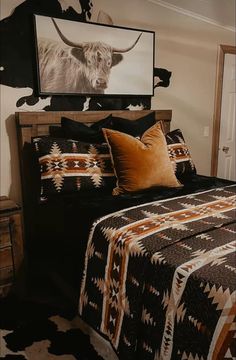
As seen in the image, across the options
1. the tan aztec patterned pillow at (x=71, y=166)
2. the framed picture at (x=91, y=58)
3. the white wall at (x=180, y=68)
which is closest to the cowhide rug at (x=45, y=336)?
the tan aztec patterned pillow at (x=71, y=166)

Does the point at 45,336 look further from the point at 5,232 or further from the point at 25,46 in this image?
the point at 25,46

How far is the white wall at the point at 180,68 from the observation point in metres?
2.32

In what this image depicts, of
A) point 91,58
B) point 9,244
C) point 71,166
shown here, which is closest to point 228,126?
point 91,58

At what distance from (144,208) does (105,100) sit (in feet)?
4.27

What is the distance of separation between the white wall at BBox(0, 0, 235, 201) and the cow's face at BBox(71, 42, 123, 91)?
0.25 m

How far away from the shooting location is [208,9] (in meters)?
3.05

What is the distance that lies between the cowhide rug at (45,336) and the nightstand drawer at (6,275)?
15cm

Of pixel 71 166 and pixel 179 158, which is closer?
pixel 71 166

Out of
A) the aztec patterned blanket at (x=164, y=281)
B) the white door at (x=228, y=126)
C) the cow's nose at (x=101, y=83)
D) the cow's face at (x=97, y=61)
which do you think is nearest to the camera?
the aztec patterned blanket at (x=164, y=281)

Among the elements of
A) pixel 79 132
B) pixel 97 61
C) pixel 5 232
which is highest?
pixel 97 61

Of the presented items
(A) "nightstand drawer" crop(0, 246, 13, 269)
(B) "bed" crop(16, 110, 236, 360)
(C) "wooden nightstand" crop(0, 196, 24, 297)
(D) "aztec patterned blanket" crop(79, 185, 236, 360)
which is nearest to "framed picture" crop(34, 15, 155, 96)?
(B) "bed" crop(16, 110, 236, 360)

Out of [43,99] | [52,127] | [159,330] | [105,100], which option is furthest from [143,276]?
[105,100]

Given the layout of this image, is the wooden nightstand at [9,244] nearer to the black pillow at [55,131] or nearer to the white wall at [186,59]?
the black pillow at [55,131]

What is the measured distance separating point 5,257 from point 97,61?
1659mm
